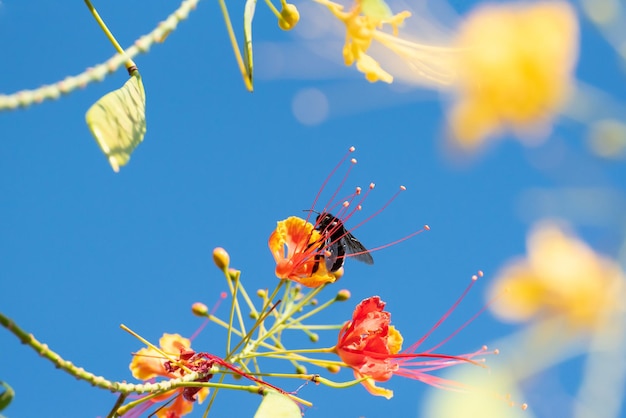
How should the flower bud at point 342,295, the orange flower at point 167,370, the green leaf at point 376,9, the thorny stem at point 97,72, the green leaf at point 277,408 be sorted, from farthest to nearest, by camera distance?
the flower bud at point 342,295, the orange flower at point 167,370, the green leaf at point 277,408, the green leaf at point 376,9, the thorny stem at point 97,72

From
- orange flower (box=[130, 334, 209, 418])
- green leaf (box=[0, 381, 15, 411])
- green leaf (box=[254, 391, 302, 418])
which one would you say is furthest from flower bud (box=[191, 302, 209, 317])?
green leaf (box=[0, 381, 15, 411])

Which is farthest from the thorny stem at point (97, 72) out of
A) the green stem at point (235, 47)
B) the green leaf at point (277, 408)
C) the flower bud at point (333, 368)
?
the flower bud at point (333, 368)

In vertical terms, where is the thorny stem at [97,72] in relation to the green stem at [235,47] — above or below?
below

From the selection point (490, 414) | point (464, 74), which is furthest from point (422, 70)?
point (490, 414)

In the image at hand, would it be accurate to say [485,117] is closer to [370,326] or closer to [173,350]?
[370,326]

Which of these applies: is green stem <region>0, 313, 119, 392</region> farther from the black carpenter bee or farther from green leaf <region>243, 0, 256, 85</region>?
the black carpenter bee

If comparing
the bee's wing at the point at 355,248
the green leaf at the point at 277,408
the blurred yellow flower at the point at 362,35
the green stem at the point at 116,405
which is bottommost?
the green stem at the point at 116,405

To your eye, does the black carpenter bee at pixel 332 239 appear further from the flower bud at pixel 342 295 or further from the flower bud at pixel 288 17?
the flower bud at pixel 288 17
